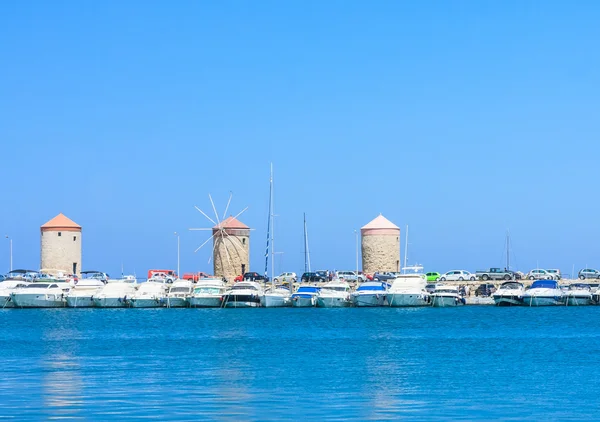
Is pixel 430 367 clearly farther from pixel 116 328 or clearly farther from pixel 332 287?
pixel 332 287

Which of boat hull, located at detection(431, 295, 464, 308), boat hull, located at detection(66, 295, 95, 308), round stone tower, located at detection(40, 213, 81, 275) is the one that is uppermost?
round stone tower, located at detection(40, 213, 81, 275)

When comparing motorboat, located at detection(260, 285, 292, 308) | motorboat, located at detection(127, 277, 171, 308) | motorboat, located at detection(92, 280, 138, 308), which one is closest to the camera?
motorboat, located at detection(260, 285, 292, 308)

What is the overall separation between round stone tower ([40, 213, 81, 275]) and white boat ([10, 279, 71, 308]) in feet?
70.9

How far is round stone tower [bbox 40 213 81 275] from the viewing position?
8762 centimetres

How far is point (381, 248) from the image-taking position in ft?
284

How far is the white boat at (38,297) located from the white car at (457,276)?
27418 millimetres

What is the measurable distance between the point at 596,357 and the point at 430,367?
20.8 ft

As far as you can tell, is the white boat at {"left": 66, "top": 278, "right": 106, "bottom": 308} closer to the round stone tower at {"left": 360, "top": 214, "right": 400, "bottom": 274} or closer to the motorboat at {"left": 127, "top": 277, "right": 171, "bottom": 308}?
the motorboat at {"left": 127, "top": 277, "right": 171, "bottom": 308}

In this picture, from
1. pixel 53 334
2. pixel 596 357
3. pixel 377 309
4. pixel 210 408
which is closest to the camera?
pixel 210 408

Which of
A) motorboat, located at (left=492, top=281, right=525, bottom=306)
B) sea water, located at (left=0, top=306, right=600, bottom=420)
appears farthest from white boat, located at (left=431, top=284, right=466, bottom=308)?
sea water, located at (left=0, top=306, right=600, bottom=420)

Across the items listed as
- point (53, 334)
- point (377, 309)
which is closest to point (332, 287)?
point (377, 309)

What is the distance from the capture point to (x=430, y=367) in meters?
31.6

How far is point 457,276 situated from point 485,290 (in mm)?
5229

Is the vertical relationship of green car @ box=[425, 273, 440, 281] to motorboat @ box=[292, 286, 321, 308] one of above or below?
above
